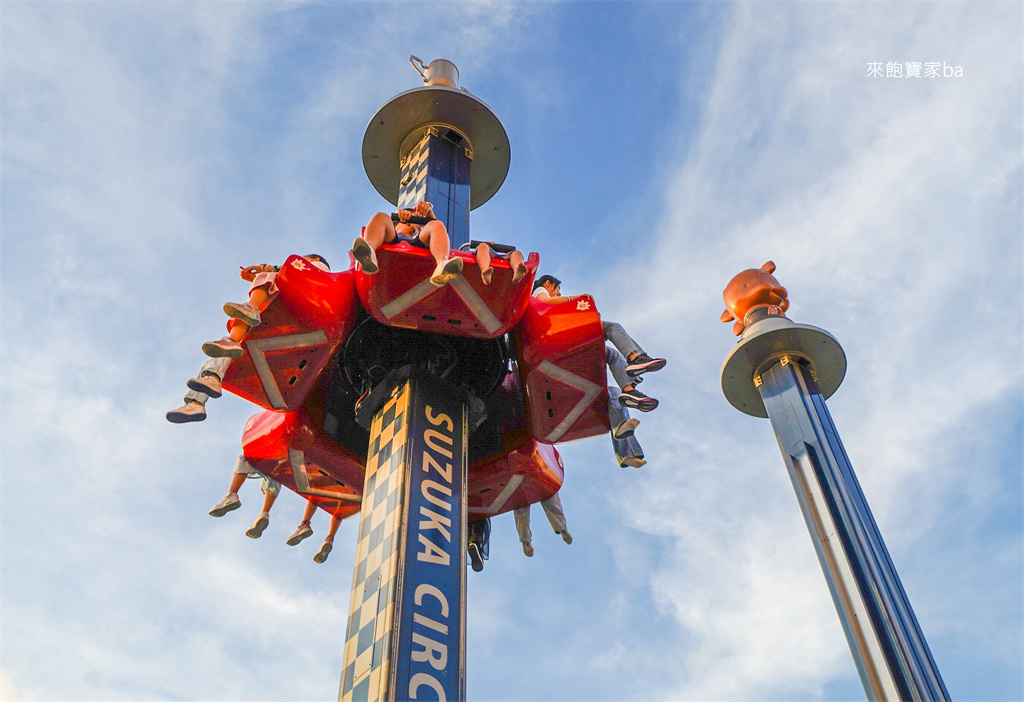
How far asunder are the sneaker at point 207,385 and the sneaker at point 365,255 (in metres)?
1.99

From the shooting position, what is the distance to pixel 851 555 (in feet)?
20.5

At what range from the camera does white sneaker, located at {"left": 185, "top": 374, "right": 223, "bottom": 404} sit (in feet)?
30.7

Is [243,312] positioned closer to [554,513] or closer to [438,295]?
[438,295]

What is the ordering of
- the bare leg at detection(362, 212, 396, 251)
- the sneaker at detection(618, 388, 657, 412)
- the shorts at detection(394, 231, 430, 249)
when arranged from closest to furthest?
the bare leg at detection(362, 212, 396, 251), the shorts at detection(394, 231, 430, 249), the sneaker at detection(618, 388, 657, 412)

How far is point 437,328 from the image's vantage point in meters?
10.6

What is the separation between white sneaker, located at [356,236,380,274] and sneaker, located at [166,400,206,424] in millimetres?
2251

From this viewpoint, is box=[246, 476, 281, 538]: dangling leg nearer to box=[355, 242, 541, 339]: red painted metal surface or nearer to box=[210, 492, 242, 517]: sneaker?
box=[210, 492, 242, 517]: sneaker

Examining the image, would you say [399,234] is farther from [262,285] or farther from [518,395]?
[518,395]

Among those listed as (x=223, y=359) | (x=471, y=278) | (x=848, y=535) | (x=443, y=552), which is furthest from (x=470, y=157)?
(x=848, y=535)

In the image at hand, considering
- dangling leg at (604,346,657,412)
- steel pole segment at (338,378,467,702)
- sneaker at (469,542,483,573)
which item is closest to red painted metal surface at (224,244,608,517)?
dangling leg at (604,346,657,412)

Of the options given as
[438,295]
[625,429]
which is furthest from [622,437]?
[438,295]

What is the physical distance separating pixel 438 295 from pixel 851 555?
550 centimetres

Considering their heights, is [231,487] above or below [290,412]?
below

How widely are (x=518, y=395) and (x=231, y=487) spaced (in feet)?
13.2
